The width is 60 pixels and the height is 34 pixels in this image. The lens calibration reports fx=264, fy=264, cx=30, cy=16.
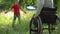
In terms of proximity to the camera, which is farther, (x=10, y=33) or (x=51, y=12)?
(x=10, y=33)

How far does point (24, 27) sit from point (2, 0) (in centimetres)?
1268

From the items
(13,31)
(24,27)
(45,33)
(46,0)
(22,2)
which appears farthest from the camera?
(22,2)

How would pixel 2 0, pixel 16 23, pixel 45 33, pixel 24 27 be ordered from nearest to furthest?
pixel 45 33 → pixel 24 27 → pixel 16 23 → pixel 2 0

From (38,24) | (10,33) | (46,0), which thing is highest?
(46,0)

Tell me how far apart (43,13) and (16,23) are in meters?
4.31

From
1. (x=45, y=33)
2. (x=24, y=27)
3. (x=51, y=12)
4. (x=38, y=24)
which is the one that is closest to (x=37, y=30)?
(x=38, y=24)

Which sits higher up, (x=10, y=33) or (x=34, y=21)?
(x=34, y=21)

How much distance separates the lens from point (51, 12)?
688 centimetres

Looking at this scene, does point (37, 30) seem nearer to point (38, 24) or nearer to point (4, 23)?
point (38, 24)

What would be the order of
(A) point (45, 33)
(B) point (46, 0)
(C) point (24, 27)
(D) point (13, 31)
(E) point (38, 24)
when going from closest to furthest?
(E) point (38, 24), (B) point (46, 0), (A) point (45, 33), (D) point (13, 31), (C) point (24, 27)

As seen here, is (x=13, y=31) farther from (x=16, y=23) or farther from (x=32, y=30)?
(x=32, y=30)

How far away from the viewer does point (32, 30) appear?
6.79 meters

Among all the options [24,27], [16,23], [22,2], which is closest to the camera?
[24,27]

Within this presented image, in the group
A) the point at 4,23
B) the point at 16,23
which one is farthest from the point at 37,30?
the point at 4,23
